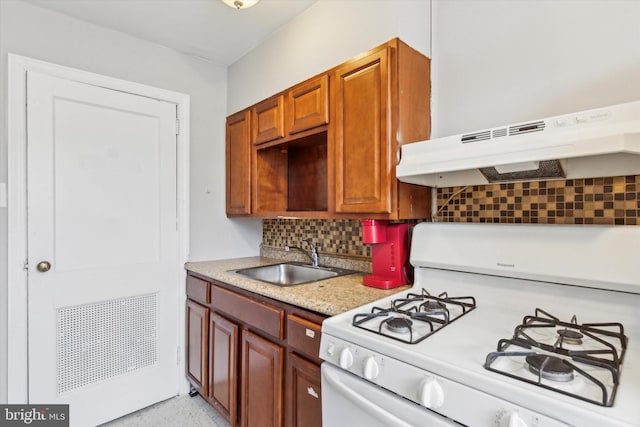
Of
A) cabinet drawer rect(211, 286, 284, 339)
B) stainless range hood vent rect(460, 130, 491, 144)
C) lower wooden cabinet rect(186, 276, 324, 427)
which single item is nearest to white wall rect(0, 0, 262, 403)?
lower wooden cabinet rect(186, 276, 324, 427)

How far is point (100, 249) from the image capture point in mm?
2049

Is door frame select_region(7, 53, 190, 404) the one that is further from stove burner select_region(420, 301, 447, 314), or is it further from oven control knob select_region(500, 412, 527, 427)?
oven control knob select_region(500, 412, 527, 427)

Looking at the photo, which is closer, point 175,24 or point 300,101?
point 300,101

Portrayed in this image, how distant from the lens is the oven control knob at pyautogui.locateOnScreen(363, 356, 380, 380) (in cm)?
95

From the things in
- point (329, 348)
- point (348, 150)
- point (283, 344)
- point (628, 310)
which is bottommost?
point (283, 344)

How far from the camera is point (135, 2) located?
1.84 m

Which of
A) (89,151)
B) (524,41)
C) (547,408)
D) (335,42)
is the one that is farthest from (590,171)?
(89,151)

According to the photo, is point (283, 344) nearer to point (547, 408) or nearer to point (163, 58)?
point (547, 408)

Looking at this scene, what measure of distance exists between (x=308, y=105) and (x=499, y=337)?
1.39m

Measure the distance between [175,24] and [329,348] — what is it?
2.10 metres

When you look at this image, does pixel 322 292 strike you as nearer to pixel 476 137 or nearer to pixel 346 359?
pixel 346 359

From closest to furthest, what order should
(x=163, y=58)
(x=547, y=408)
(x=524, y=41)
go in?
(x=547, y=408) → (x=524, y=41) → (x=163, y=58)

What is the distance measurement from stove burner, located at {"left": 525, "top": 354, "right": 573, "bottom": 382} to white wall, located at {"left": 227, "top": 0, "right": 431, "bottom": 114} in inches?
51.8

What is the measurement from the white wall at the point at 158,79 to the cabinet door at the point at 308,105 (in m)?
0.91
